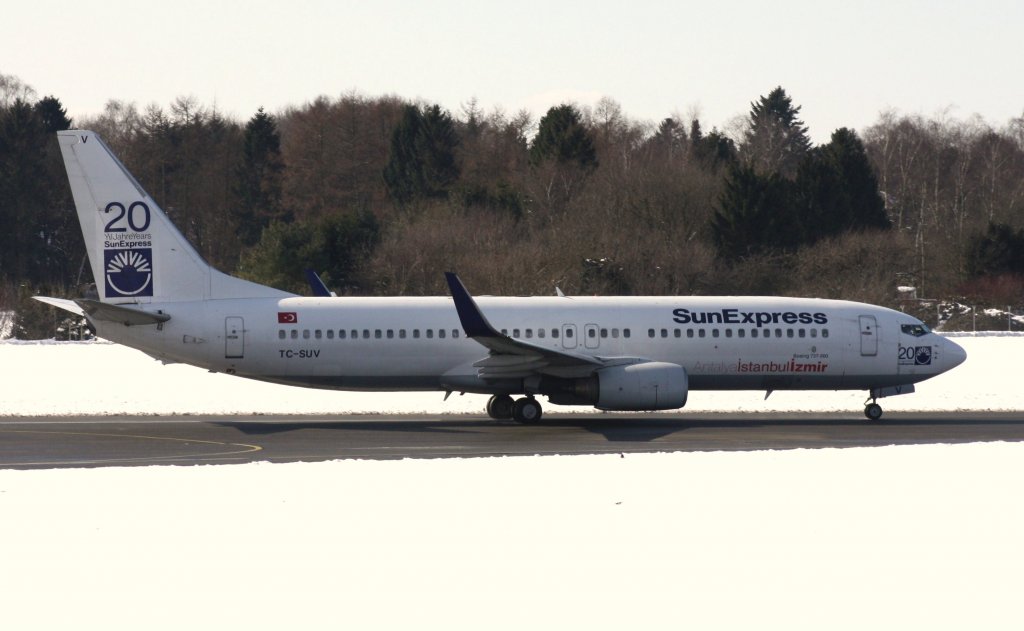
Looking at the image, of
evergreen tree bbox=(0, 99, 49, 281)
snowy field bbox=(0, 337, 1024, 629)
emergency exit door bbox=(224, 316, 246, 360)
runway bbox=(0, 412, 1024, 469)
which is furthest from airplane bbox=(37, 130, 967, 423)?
evergreen tree bbox=(0, 99, 49, 281)

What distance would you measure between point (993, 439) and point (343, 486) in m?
15.0

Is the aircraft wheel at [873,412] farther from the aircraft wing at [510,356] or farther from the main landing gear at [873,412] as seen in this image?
the aircraft wing at [510,356]

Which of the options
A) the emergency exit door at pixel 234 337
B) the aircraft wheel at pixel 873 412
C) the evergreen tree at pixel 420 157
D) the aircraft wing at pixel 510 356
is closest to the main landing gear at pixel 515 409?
the aircraft wing at pixel 510 356

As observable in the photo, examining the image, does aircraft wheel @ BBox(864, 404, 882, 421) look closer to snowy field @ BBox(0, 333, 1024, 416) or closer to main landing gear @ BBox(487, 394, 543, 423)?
snowy field @ BBox(0, 333, 1024, 416)

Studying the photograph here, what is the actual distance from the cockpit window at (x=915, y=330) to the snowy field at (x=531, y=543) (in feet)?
31.3

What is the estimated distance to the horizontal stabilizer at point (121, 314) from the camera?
28812mm

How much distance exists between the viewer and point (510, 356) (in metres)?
29.8

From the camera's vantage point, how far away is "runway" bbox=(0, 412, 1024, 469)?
944 inches

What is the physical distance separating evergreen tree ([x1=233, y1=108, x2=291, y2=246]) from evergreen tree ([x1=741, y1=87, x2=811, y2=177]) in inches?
1619

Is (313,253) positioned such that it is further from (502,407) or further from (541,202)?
(502,407)

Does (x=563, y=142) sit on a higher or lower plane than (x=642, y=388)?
higher

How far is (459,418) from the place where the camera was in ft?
105

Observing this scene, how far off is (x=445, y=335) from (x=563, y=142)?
195 ft

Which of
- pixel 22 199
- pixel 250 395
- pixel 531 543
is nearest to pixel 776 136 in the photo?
pixel 22 199
